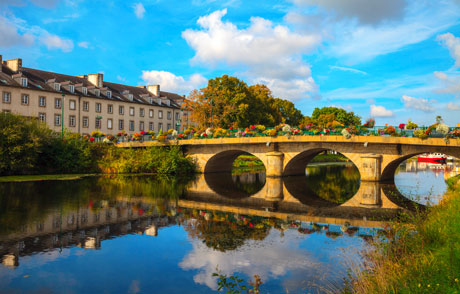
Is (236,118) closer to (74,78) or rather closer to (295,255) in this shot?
(74,78)

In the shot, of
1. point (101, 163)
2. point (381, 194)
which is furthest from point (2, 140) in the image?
point (381, 194)

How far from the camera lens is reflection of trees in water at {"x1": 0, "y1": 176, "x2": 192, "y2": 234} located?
15812 mm

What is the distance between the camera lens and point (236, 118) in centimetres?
5709

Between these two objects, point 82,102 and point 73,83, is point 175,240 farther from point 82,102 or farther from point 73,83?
point 73,83

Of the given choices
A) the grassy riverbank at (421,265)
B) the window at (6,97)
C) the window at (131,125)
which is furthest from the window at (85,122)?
the grassy riverbank at (421,265)

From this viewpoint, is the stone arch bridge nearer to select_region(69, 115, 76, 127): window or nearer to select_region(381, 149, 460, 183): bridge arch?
select_region(381, 149, 460, 183): bridge arch

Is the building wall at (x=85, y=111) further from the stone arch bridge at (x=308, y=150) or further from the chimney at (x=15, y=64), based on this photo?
the stone arch bridge at (x=308, y=150)

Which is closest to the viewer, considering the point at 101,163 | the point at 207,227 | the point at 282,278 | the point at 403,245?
the point at 282,278

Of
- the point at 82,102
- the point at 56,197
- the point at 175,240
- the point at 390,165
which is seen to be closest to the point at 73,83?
the point at 82,102

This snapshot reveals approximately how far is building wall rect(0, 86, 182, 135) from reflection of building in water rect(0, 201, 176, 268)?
3221cm

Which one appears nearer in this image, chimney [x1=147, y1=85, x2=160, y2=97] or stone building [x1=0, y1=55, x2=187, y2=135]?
stone building [x1=0, y1=55, x2=187, y2=135]

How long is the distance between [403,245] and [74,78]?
65981mm

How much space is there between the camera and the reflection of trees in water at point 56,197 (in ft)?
51.9

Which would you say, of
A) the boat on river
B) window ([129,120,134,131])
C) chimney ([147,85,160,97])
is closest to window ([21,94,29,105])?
window ([129,120,134,131])
